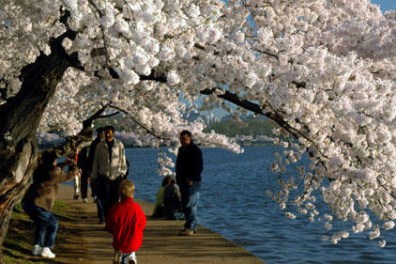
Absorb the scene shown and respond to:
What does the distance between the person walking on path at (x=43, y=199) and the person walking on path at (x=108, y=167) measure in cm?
159

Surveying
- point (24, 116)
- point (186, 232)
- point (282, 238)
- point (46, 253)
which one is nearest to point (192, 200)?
point (186, 232)

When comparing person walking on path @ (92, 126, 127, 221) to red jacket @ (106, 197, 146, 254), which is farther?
person walking on path @ (92, 126, 127, 221)

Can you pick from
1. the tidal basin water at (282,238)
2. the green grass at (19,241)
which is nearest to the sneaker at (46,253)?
the green grass at (19,241)

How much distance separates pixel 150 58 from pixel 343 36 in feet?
16.4

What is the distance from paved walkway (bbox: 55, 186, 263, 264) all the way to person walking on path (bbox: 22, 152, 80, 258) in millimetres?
322

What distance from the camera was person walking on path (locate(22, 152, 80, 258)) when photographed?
8453 mm

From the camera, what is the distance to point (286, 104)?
20.3ft

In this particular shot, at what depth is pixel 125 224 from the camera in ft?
22.5

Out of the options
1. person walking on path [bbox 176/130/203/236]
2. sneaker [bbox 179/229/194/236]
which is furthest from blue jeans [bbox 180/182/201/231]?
sneaker [bbox 179/229/194/236]

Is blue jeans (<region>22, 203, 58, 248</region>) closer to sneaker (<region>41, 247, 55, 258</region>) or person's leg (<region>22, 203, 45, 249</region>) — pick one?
person's leg (<region>22, 203, 45, 249</region>)

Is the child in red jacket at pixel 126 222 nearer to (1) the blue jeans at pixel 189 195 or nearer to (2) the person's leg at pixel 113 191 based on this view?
(2) the person's leg at pixel 113 191

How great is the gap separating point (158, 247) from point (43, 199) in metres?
2.24

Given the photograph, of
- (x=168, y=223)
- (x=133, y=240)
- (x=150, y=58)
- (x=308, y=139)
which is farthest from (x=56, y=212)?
(x=150, y=58)

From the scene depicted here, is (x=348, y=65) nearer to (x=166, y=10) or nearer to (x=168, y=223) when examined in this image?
(x=166, y=10)
